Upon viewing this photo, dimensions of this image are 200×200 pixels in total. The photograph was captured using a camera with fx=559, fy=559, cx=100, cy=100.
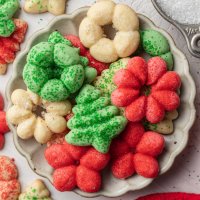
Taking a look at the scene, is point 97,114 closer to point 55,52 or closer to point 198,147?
point 55,52

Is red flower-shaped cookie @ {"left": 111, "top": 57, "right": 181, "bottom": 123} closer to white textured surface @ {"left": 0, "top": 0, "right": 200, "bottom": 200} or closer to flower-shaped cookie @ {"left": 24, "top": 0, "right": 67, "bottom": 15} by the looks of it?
white textured surface @ {"left": 0, "top": 0, "right": 200, "bottom": 200}

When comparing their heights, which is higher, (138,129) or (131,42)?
(131,42)

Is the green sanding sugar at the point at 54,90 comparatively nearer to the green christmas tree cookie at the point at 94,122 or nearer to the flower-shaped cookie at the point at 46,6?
the green christmas tree cookie at the point at 94,122

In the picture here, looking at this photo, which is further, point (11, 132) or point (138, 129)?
point (11, 132)

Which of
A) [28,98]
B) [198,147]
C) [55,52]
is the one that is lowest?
[198,147]

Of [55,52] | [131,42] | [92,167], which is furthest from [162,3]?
[92,167]
